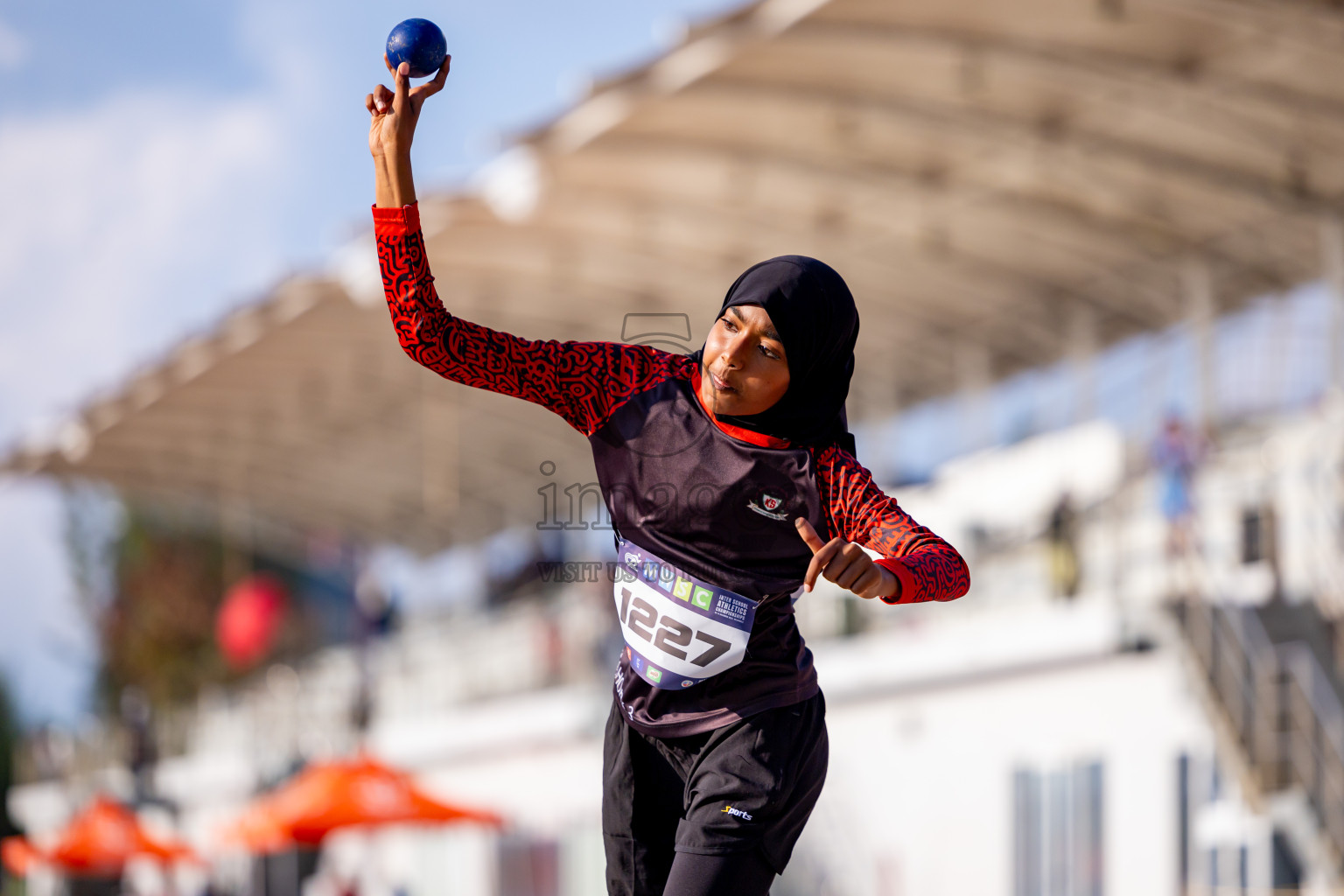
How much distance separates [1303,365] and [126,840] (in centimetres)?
1577

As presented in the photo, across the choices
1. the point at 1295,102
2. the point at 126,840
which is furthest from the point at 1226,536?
the point at 126,840

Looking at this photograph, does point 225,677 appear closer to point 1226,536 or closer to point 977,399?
point 977,399

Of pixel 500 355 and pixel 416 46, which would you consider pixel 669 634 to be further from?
pixel 416 46

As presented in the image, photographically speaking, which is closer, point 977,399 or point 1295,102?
point 1295,102

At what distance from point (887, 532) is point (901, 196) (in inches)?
568

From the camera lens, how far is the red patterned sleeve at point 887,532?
3.87m

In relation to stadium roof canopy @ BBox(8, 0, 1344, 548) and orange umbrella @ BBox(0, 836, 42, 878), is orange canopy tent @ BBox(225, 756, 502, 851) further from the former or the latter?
orange umbrella @ BBox(0, 836, 42, 878)

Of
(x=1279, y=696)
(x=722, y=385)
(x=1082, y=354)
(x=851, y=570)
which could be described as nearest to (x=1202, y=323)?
(x=1082, y=354)

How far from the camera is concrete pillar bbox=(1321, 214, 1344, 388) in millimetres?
17344

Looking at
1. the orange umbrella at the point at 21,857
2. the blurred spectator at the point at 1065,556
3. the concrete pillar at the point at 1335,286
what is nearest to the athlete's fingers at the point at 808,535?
the blurred spectator at the point at 1065,556

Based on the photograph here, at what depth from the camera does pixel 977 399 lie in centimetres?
2441

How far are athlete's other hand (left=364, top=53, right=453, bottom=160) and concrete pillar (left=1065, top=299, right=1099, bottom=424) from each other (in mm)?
18295

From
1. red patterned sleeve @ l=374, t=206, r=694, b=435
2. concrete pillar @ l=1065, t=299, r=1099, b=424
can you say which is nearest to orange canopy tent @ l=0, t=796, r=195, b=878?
concrete pillar @ l=1065, t=299, r=1099, b=424

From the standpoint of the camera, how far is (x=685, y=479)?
4176mm
